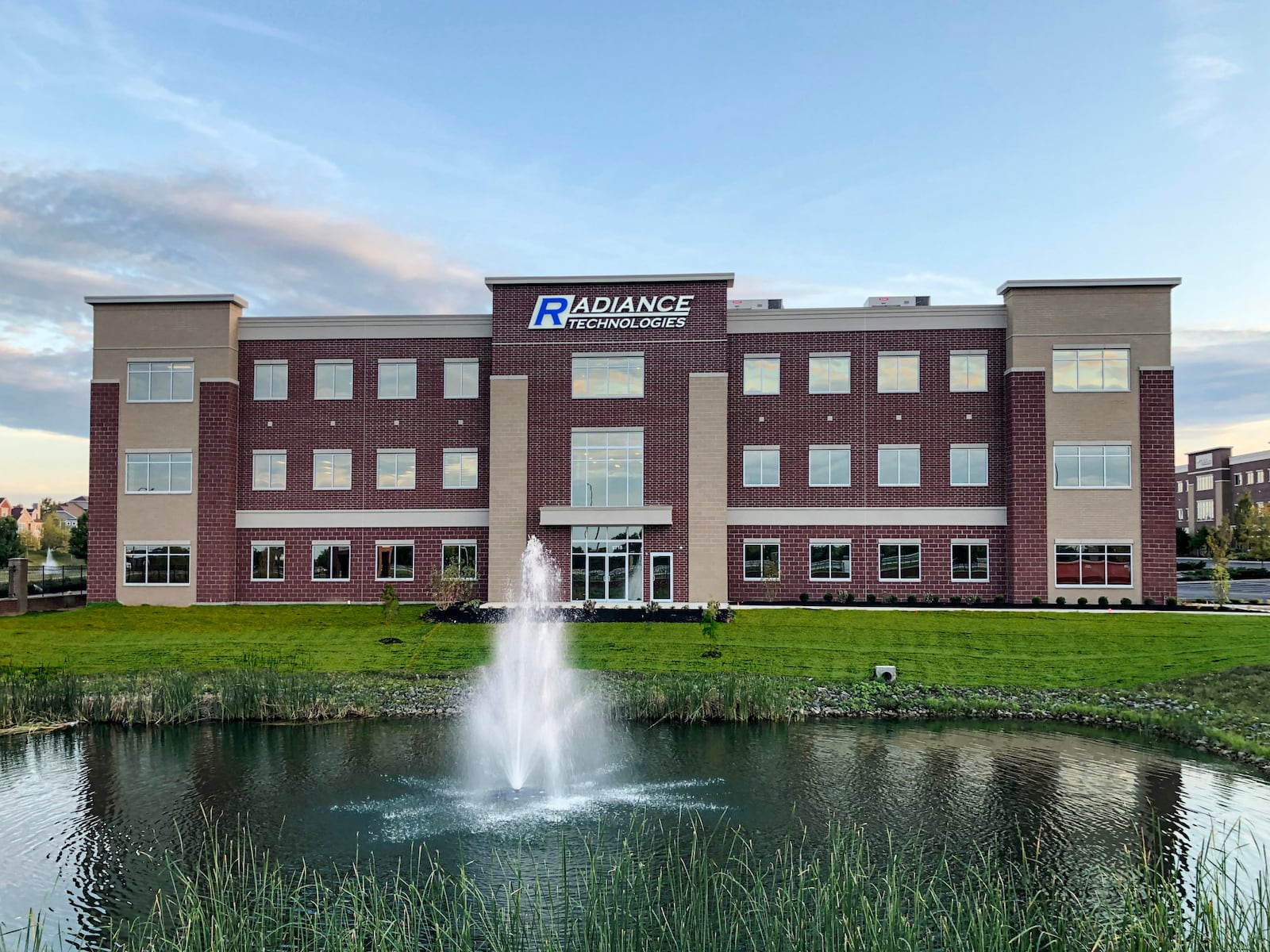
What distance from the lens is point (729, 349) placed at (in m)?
37.9

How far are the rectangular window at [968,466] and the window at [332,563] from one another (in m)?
24.0

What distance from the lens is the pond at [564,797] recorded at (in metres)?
12.5

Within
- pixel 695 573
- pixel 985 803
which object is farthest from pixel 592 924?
pixel 695 573

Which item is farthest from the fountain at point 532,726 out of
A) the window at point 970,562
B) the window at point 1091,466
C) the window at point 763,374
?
the window at point 1091,466

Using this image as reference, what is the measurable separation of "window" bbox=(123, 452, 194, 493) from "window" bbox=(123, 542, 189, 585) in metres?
2.18

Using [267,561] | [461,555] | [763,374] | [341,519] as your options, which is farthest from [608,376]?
[267,561]

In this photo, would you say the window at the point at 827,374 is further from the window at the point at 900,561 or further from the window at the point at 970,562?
the window at the point at 970,562

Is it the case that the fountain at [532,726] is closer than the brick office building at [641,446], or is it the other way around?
the fountain at [532,726]

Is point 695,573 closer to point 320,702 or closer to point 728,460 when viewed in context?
point 728,460

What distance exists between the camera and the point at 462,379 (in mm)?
38594

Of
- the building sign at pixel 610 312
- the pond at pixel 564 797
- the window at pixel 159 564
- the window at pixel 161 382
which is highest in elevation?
the building sign at pixel 610 312

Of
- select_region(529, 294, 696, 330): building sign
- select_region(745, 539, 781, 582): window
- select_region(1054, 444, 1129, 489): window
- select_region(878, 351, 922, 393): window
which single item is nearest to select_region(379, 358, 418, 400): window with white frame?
select_region(529, 294, 696, 330): building sign

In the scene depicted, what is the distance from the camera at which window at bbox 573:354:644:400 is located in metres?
36.3

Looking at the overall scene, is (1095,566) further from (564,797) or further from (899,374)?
(564,797)
